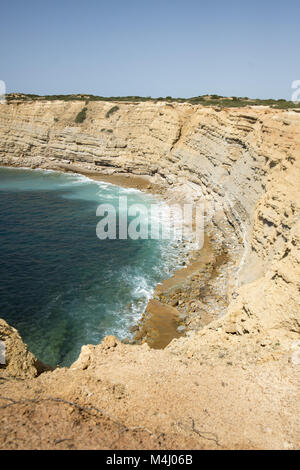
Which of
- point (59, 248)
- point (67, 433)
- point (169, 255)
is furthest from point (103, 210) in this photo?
point (67, 433)

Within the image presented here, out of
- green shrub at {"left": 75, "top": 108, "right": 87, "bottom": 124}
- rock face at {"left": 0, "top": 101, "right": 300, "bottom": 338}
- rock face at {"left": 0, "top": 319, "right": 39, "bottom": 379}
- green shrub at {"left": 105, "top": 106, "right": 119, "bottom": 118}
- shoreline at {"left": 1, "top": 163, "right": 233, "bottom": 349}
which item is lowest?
shoreline at {"left": 1, "top": 163, "right": 233, "bottom": 349}

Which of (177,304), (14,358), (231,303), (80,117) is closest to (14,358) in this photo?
(14,358)

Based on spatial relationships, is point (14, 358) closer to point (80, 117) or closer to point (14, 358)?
point (14, 358)

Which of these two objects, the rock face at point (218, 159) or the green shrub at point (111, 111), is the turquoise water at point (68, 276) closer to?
the rock face at point (218, 159)

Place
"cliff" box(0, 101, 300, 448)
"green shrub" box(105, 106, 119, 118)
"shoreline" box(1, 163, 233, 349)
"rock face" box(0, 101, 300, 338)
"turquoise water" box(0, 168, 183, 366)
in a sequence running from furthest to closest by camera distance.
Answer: "green shrub" box(105, 106, 119, 118) → "turquoise water" box(0, 168, 183, 366) → "shoreline" box(1, 163, 233, 349) → "rock face" box(0, 101, 300, 338) → "cliff" box(0, 101, 300, 448)

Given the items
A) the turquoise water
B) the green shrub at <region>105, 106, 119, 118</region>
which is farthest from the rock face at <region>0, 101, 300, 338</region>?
the turquoise water

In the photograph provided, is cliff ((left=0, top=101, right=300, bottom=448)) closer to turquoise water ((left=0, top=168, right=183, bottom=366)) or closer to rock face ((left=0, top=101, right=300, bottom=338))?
rock face ((left=0, top=101, right=300, bottom=338))

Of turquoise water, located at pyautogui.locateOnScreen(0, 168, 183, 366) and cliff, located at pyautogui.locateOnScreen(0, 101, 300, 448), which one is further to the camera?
turquoise water, located at pyautogui.locateOnScreen(0, 168, 183, 366)
